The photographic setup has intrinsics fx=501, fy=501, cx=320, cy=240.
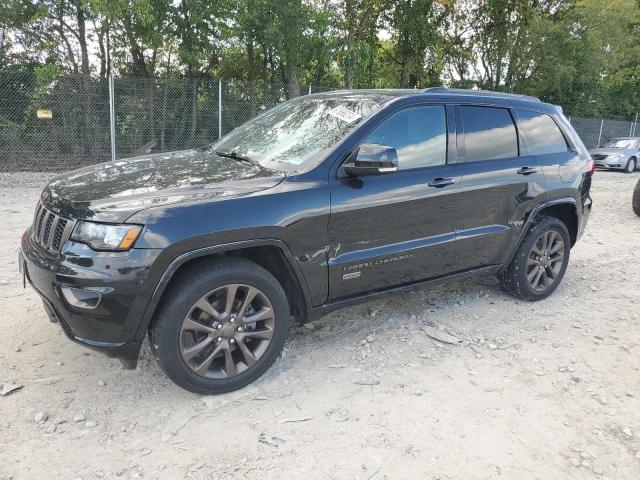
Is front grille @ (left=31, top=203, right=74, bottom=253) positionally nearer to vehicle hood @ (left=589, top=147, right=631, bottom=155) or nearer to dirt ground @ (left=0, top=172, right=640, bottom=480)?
dirt ground @ (left=0, top=172, right=640, bottom=480)

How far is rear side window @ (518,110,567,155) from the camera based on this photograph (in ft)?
14.4

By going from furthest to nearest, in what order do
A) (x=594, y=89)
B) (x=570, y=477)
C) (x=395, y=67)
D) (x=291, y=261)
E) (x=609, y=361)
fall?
(x=594, y=89)
(x=395, y=67)
(x=609, y=361)
(x=291, y=261)
(x=570, y=477)

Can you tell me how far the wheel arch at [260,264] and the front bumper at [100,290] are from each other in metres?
0.09

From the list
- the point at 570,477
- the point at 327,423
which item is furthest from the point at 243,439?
the point at 570,477

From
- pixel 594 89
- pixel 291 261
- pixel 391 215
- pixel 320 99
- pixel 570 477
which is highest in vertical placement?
pixel 594 89

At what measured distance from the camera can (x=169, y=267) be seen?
2676mm

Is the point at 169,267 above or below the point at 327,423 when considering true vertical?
above

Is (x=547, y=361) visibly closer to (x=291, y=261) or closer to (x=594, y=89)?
(x=291, y=261)

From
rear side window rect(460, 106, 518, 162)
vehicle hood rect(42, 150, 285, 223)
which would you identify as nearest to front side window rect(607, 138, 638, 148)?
rear side window rect(460, 106, 518, 162)

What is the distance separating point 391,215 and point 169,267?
60.9 inches

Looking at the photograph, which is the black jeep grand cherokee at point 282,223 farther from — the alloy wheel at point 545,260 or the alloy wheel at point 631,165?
the alloy wheel at point 631,165

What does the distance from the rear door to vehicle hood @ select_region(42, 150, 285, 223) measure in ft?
5.33

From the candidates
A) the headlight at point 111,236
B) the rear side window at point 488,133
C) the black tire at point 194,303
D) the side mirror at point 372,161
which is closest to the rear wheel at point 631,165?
the rear side window at point 488,133

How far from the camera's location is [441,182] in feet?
12.1
